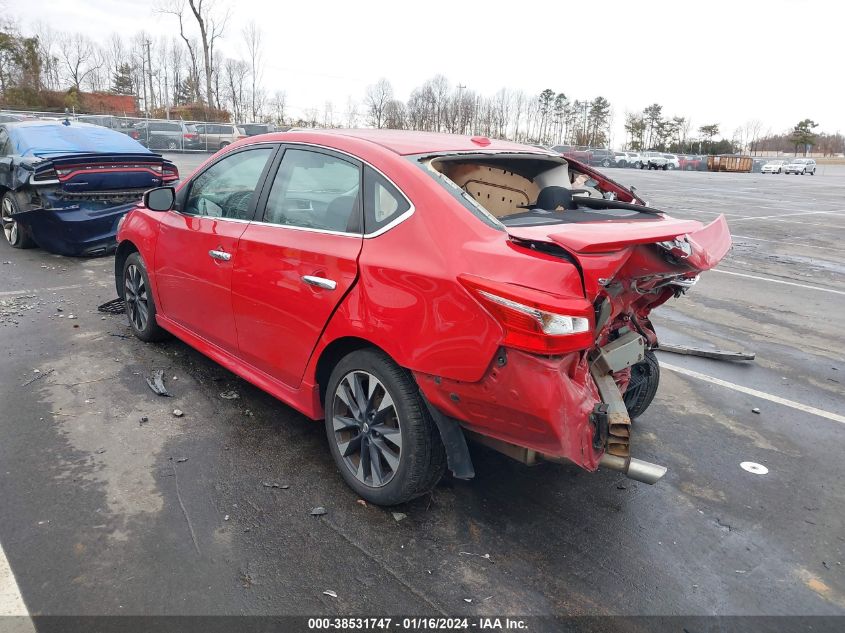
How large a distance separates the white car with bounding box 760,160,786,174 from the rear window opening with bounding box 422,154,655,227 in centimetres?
6061

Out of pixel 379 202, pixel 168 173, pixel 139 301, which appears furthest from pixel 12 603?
pixel 168 173

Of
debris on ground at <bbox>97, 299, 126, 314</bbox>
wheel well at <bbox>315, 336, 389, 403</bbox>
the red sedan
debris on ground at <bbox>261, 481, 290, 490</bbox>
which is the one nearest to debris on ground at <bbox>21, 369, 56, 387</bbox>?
the red sedan

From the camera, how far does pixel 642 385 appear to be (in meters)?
Result: 3.88

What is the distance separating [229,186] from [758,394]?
4.14m

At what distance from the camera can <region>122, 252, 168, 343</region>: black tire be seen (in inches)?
190

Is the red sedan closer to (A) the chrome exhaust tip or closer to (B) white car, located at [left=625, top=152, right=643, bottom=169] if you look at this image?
(A) the chrome exhaust tip

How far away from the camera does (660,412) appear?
14.0ft

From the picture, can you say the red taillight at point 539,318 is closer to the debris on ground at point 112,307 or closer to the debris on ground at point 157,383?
the debris on ground at point 157,383

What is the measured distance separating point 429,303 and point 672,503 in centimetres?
177

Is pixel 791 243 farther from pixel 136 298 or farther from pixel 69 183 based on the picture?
pixel 69 183

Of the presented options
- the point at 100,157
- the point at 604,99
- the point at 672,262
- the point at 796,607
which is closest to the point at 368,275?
the point at 672,262

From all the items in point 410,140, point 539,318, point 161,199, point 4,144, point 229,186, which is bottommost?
point 539,318

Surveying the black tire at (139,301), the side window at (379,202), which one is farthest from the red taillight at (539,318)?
the black tire at (139,301)

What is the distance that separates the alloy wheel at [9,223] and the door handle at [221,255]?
633 cm
